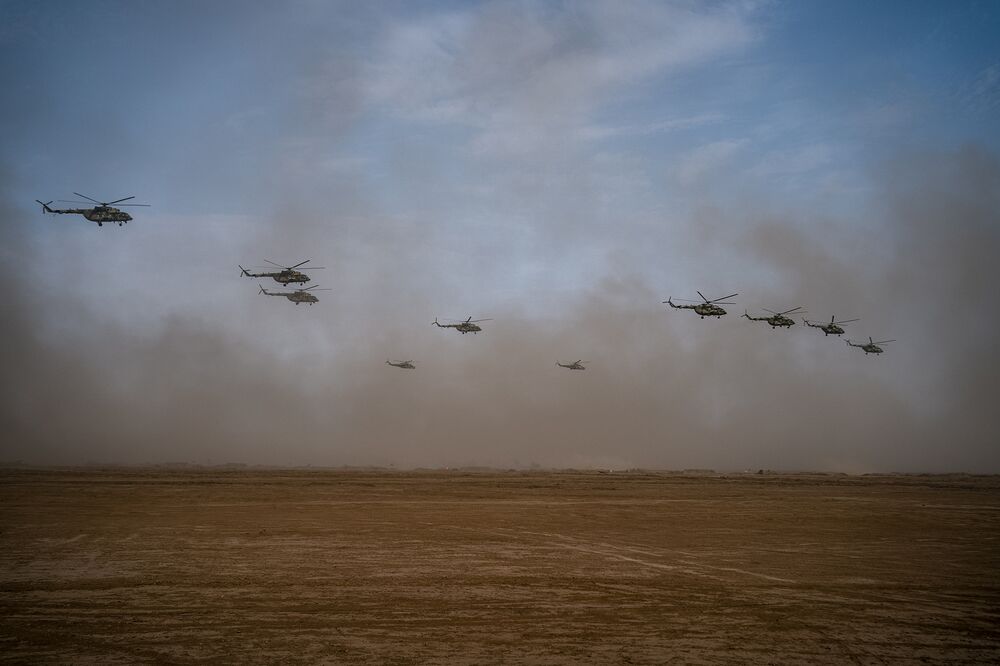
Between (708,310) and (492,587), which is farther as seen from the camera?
(708,310)

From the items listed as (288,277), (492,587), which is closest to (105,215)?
(288,277)

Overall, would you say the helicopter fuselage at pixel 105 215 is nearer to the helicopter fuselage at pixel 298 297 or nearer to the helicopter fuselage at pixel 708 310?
the helicopter fuselage at pixel 298 297

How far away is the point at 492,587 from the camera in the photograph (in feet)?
57.1

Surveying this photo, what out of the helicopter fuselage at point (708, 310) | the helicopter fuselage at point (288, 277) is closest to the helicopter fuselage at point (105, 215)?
the helicopter fuselage at point (288, 277)

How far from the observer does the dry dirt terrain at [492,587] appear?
492 inches

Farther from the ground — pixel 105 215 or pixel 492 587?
pixel 105 215

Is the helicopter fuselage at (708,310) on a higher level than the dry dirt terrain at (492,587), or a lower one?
higher

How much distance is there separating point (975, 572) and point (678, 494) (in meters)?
31.8

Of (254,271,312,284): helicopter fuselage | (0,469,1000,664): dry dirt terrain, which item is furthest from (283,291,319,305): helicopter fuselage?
(0,469,1000,664): dry dirt terrain

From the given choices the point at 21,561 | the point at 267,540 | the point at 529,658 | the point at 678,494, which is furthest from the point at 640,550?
the point at 678,494

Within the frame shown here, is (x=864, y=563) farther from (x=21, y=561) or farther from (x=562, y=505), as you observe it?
(x=21, y=561)

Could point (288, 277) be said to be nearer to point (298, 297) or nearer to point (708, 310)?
point (298, 297)

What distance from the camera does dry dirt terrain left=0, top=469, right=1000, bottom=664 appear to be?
12492 millimetres

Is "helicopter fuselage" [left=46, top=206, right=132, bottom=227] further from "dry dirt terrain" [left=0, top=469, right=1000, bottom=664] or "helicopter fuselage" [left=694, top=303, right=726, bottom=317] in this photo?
"helicopter fuselage" [left=694, top=303, right=726, bottom=317]
